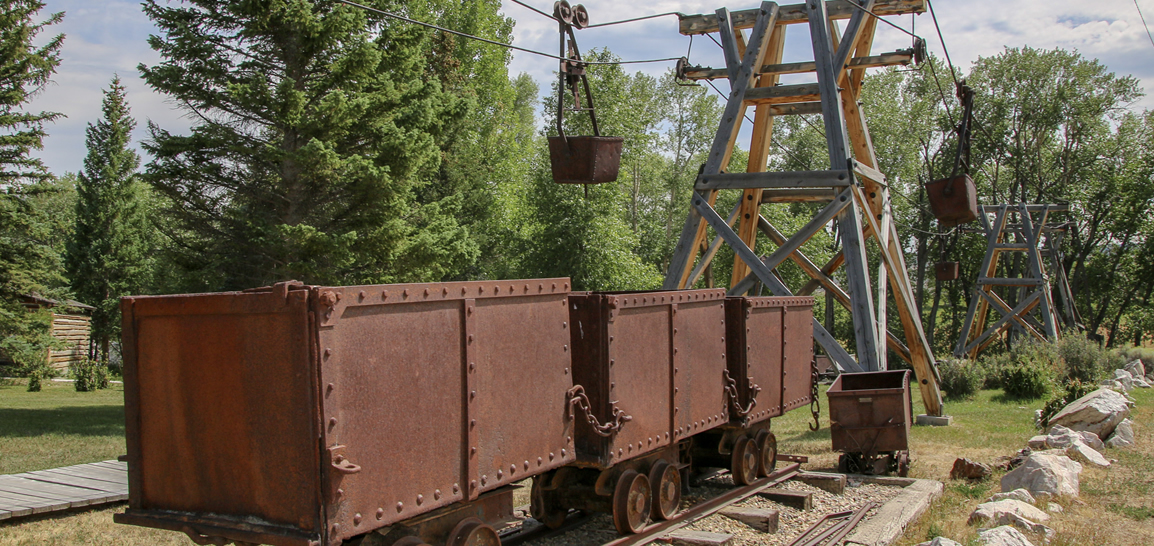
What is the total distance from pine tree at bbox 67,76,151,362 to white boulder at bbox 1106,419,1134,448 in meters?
38.3

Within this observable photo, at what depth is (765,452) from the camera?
9.45m

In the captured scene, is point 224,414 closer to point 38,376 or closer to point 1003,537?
point 1003,537

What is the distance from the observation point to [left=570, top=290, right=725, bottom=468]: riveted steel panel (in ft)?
20.4

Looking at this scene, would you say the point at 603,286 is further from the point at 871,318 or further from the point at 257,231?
the point at 871,318

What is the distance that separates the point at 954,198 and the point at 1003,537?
738 cm

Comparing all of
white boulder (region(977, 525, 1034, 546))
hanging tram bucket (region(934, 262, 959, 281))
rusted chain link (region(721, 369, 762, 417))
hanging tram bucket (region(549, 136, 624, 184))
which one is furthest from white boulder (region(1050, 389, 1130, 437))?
hanging tram bucket (region(934, 262, 959, 281))

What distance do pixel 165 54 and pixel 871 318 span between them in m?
13.9

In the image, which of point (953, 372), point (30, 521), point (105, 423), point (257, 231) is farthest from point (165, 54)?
point (953, 372)

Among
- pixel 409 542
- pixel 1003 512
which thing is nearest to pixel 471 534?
pixel 409 542

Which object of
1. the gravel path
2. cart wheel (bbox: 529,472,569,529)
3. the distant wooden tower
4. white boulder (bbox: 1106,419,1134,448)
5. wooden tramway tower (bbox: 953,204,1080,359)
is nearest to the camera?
cart wheel (bbox: 529,472,569,529)

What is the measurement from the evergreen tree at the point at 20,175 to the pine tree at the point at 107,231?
53.1ft

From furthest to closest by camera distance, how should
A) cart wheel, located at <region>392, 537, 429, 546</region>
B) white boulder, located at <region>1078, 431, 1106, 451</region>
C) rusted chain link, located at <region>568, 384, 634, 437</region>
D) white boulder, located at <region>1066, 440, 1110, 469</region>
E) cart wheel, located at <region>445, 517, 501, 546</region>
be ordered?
1. white boulder, located at <region>1078, 431, 1106, 451</region>
2. white boulder, located at <region>1066, 440, 1110, 469</region>
3. rusted chain link, located at <region>568, 384, 634, 437</region>
4. cart wheel, located at <region>445, 517, 501, 546</region>
5. cart wheel, located at <region>392, 537, 429, 546</region>

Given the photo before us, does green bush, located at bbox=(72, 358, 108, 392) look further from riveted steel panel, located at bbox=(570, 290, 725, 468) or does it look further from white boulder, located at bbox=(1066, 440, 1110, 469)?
white boulder, located at bbox=(1066, 440, 1110, 469)

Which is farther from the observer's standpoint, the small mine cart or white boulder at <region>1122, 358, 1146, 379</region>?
white boulder at <region>1122, 358, 1146, 379</region>
